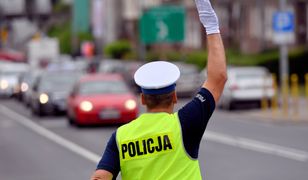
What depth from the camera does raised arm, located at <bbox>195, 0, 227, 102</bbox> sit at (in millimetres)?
4691

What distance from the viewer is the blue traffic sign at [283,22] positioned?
2815cm

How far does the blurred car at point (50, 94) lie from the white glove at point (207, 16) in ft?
92.1

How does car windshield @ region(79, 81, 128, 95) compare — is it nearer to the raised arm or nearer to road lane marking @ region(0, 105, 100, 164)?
road lane marking @ region(0, 105, 100, 164)

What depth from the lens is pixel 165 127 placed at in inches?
179

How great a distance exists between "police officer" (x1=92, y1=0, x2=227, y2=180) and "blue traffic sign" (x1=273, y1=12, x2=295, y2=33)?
78.1ft

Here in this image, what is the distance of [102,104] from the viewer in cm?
2633

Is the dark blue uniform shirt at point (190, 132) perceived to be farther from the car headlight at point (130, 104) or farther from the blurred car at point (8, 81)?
the blurred car at point (8, 81)

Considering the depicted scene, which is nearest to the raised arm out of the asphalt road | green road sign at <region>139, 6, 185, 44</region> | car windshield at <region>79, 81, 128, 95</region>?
the asphalt road

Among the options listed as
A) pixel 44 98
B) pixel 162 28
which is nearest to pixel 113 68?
pixel 162 28

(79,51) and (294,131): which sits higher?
(294,131)

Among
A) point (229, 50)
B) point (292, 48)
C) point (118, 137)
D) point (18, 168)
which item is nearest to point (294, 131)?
point (18, 168)

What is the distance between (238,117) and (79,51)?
6807 centimetres

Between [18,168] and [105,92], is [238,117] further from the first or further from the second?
[18,168]

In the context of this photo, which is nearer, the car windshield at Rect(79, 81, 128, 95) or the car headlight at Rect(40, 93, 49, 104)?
the car windshield at Rect(79, 81, 128, 95)
